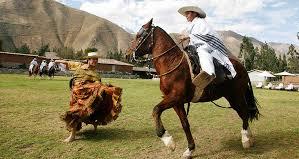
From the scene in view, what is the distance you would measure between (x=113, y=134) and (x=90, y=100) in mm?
1503

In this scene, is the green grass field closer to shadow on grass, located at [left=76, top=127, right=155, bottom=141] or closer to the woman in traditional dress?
shadow on grass, located at [left=76, top=127, right=155, bottom=141]

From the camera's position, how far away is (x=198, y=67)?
7.41m

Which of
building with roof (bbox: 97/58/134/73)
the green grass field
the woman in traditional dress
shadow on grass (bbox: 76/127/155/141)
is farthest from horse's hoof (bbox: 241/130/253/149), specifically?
building with roof (bbox: 97/58/134/73)

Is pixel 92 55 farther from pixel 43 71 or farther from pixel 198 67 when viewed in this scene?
pixel 43 71

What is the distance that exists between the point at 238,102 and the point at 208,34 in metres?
1.87

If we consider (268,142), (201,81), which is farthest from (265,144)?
(201,81)

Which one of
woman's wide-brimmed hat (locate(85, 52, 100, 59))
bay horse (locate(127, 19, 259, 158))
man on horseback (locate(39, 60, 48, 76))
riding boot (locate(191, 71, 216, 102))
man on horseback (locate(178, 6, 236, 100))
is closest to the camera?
riding boot (locate(191, 71, 216, 102))

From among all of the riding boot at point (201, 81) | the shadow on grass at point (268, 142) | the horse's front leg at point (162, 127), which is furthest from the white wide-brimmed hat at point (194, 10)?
the shadow on grass at point (268, 142)

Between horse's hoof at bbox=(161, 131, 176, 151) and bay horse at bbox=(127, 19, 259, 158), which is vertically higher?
bay horse at bbox=(127, 19, 259, 158)

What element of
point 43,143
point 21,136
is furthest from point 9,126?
point 43,143

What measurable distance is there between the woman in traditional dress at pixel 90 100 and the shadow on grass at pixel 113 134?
37cm

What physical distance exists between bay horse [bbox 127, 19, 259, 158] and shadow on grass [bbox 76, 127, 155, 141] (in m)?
2.27

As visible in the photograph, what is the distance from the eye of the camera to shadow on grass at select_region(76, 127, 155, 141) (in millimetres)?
9244

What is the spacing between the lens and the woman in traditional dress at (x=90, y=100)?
8758 mm
